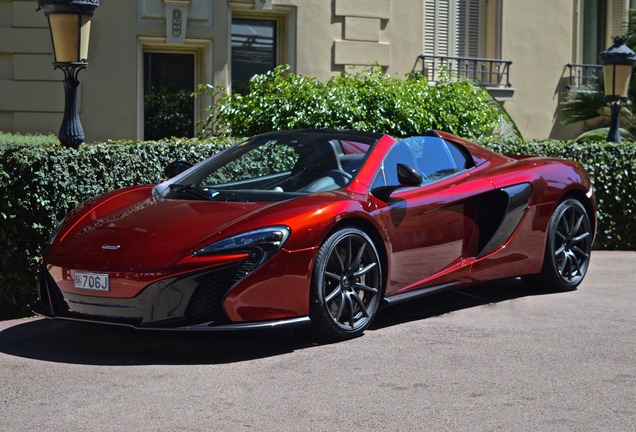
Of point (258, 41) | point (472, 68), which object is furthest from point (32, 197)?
point (472, 68)

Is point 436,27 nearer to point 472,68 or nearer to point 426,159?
point 472,68

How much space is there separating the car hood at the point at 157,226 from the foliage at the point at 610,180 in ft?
17.4

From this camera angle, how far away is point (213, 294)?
4.28 meters

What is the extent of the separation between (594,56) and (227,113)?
31.3 ft

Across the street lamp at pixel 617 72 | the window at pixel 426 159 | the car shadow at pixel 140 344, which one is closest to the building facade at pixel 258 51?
the street lamp at pixel 617 72

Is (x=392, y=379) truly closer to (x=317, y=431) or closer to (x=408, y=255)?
(x=317, y=431)

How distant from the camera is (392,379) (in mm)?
4102

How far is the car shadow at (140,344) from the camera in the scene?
4500 mm

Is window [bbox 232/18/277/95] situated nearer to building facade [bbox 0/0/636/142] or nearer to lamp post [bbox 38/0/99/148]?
building facade [bbox 0/0/636/142]

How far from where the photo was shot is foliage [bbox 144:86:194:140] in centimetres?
1273

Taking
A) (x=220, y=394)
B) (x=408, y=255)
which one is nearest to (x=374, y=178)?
(x=408, y=255)

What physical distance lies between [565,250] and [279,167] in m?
2.59

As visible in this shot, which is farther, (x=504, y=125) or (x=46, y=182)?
(x=504, y=125)

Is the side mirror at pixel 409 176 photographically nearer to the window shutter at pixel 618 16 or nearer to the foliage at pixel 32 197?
the foliage at pixel 32 197
